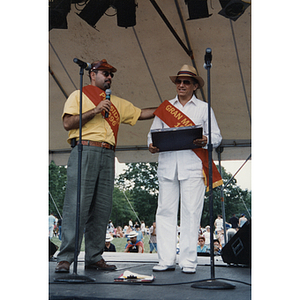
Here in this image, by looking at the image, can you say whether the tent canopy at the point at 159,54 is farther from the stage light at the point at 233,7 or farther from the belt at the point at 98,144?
the belt at the point at 98,144

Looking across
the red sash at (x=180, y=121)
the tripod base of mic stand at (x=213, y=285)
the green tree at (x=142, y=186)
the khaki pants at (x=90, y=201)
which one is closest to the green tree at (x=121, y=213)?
the green tree at (x=142, y=186)

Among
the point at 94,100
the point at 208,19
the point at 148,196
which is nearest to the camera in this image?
the point at 94,100

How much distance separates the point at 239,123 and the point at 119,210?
2853 centimetres

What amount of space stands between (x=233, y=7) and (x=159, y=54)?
1.44 m

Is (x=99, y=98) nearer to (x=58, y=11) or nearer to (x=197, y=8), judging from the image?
(x=58, y=11)

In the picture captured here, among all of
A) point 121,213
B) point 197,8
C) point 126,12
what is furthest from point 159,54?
point 121,213

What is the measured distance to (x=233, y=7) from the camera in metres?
3.74

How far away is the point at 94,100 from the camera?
2.74 m

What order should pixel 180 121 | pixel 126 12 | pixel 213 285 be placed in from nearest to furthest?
pixel 213 285 → pixel 180 121 → pixel 126 12

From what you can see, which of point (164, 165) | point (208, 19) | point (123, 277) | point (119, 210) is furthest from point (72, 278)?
point (119, 210)

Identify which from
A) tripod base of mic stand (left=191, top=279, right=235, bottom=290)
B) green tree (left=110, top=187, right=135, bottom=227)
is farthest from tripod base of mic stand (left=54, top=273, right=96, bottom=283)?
green tree (left=110, top=187, right=135, bottom=227)

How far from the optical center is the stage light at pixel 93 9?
3984 millimetres
